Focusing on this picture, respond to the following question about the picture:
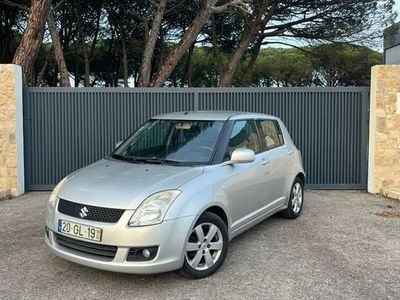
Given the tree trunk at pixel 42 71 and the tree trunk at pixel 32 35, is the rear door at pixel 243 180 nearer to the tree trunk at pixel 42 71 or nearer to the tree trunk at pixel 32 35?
the tree trunk at pixel 32 35

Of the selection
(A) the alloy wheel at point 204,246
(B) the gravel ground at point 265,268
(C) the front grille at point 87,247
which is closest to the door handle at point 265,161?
(B) the gravel ground at point 265,268

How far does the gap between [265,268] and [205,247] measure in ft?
2.49

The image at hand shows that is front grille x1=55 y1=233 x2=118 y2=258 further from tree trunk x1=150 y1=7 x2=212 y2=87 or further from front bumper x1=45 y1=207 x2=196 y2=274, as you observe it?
tree trunk x1=150 y1=7 x2=212 y2=87

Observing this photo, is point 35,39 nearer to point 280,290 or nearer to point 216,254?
point 216,254

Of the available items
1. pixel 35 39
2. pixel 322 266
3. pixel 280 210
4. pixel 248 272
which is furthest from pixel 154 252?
pixel 35 39

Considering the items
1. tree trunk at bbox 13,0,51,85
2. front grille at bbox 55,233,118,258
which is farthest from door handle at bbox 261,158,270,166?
tree trunk at bbox 13,0,51,85

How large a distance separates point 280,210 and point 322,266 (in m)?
1.58

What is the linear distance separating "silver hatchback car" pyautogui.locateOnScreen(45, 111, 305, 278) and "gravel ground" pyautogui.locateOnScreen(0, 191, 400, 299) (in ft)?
0.91

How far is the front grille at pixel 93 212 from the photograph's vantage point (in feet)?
12.6

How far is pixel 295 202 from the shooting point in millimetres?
6484

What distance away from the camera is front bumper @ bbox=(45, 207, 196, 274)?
3.76 m

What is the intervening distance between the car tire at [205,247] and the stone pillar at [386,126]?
16.6ft

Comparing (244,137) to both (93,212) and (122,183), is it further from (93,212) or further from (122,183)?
(93,212)

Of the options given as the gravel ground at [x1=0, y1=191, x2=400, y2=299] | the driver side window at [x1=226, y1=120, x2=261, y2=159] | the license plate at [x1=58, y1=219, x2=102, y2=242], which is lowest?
the gravel ground at [x1=0, y1=191, x2=400, y2=299]
